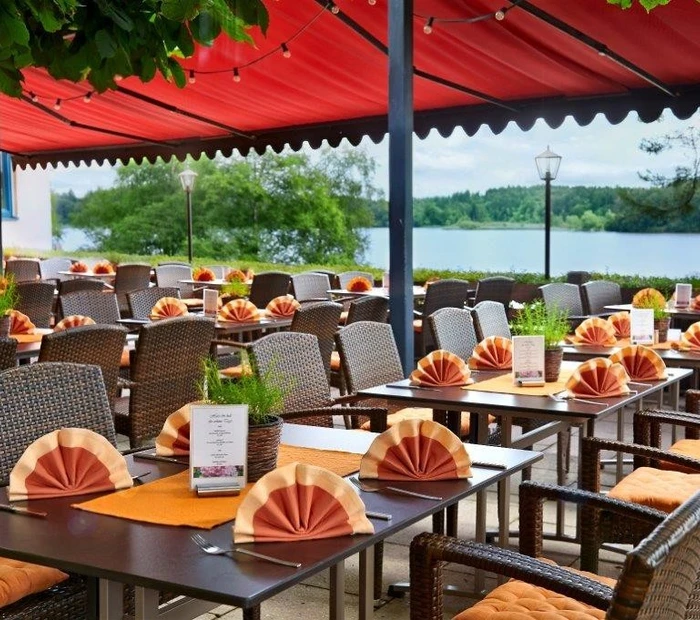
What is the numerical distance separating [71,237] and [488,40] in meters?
19.9

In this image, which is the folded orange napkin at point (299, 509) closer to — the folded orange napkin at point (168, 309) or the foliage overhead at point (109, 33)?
the foliage overhead at point (109, 33)

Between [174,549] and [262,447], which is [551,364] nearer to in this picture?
[262,447]

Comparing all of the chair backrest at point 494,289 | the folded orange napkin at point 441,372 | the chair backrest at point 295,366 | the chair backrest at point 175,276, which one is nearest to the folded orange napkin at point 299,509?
the chair backrest at point 295,366

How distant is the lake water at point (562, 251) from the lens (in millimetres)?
11711

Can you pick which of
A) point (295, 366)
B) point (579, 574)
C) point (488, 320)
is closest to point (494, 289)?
point (488, 320)

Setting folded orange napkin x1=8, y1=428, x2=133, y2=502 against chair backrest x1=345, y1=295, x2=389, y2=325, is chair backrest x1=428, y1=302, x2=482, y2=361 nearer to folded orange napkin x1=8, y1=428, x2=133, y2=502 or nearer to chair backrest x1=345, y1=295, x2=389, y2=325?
chair backrest x1=345, y1=295, x2=389, y2=325

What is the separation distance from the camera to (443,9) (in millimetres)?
6566

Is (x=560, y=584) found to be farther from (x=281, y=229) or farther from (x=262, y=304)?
(x=281, y=229)

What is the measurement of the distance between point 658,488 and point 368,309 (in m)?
3.39

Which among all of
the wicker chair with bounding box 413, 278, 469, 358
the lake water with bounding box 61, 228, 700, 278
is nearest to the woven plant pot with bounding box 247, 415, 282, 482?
the wicker chair with bounding box 413, 278, 469, 358

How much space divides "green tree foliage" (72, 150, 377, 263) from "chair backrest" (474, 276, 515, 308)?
11.7m

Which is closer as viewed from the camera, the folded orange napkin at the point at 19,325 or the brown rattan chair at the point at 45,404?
the brown rattan chair at the point at 45,404

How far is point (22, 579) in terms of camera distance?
2.21m

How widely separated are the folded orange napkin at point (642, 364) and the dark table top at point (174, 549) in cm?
187
